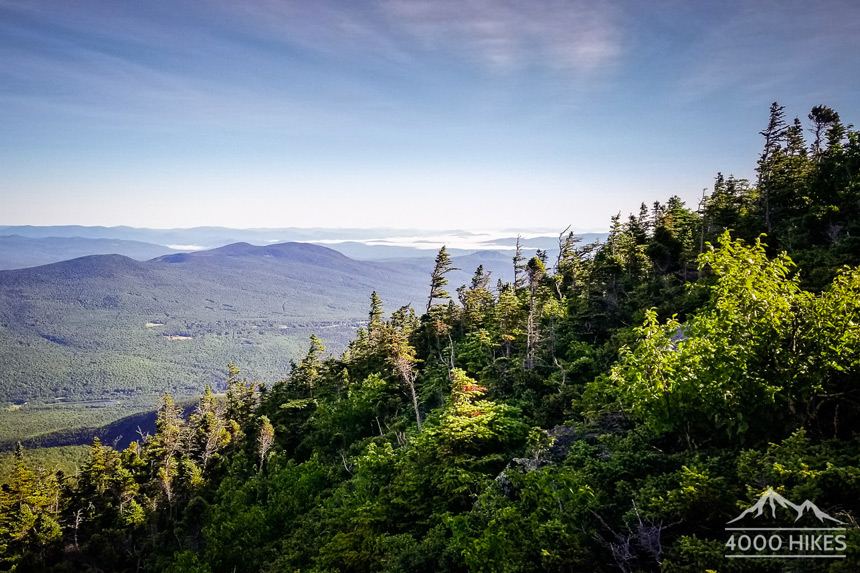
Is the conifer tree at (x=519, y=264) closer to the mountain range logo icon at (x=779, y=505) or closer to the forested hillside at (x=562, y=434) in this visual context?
the forested hillside at (x=562, y=434)

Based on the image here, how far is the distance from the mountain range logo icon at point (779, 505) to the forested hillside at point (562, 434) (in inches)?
7.9

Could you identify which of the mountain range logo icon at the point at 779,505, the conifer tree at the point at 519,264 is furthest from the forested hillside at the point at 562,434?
the conifer tree at the point at 519,264

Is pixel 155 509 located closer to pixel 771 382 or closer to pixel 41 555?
pixel 41 555

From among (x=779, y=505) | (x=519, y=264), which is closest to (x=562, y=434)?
(x=779, y=505)

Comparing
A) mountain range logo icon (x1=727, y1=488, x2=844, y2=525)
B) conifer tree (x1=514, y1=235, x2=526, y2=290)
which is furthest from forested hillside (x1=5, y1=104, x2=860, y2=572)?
conifer tree (x1=514, y1=235, x2=526, y2=290)

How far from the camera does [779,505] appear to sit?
298 inches

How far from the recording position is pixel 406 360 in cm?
3441

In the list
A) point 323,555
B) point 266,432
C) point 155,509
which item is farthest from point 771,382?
point 155,509
